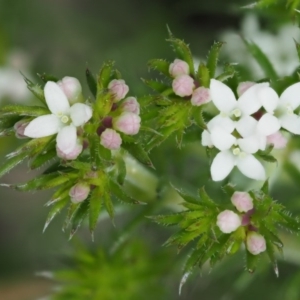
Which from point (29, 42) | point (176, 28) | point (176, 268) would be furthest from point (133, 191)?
point (29, 42)

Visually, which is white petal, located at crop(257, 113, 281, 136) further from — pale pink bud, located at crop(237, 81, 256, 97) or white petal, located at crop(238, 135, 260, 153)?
pale pink bud, located at crop(237, 81, 256, 97)

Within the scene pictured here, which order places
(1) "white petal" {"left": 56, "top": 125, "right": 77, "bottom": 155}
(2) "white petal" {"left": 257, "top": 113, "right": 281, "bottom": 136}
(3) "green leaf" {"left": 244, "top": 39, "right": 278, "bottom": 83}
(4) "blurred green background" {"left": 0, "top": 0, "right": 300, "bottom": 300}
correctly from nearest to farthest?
(1) "white petal" {"left": 56, "top": 125, "right": 77, "bottom": 155}
(2) "white petal" {"left": 257, "top": 113, "right": 281, "bottom": 136}
(3) "green leaf" {"left": 244, "top": 39, "right": 278, "bottom": 83}
(4) "blurred green background" {"left": 0, "top": 0, "right": 300, "bottom": 300}

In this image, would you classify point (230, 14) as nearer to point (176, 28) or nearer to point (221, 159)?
point (176, 28)

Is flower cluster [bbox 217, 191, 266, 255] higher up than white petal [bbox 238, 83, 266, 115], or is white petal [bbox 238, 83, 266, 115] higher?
white petal [bbox 238, 83, 266, 115]

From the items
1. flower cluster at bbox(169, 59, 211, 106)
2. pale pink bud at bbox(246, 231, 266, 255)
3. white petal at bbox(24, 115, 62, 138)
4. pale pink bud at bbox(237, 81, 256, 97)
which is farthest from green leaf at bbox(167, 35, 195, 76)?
pale pink bud at bbox(246, 231, 266, 255)

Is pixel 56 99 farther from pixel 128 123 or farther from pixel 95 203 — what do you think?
pixel 95 203

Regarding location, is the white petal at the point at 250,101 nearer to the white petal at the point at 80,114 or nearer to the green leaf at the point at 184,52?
the green leaf at the point at 184,52
